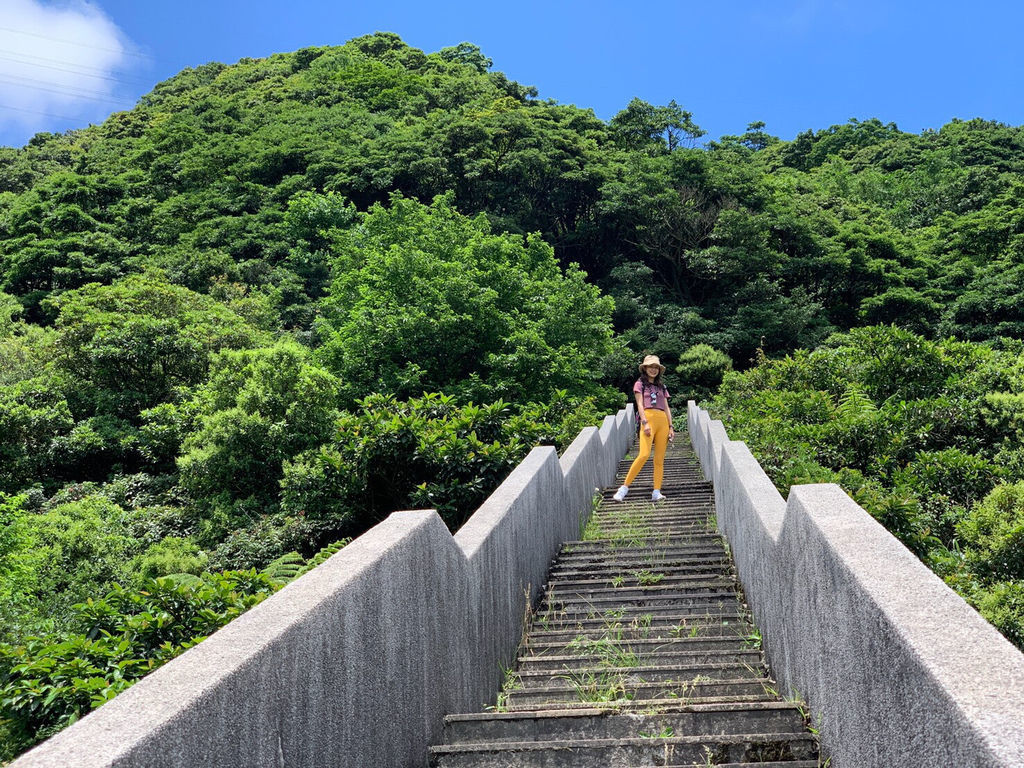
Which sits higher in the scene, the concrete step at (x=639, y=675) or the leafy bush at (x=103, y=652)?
the leafy bush at (x=103, y=652)

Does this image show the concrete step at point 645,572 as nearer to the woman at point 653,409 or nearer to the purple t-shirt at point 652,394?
the woman at point 653,409

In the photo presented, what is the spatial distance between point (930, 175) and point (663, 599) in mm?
53253

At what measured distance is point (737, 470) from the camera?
5.79 meters

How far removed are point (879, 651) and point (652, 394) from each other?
6.41m

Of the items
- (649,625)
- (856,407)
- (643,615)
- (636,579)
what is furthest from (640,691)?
(856,407)

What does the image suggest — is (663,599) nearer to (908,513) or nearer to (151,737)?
(908,513)

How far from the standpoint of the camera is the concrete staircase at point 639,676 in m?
3.12

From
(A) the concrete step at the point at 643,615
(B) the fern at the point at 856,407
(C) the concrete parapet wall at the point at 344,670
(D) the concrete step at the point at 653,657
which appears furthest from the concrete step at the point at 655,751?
(B) the fern at the point at 856,407

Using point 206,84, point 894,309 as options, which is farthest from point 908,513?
point 206,84

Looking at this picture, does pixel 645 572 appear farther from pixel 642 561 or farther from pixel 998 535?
pixel 998 535

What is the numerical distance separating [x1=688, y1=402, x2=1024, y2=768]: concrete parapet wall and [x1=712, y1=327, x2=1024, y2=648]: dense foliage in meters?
2.65

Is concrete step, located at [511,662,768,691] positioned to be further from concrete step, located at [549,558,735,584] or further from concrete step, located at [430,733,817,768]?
concrete step, located at [549,558,735,584]

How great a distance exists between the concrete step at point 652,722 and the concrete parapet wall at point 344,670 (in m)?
0.42

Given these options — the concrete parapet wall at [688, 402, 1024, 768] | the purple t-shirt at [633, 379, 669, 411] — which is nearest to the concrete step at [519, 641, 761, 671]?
the concrete parapet wall at [688, 402, 1024, 768]
